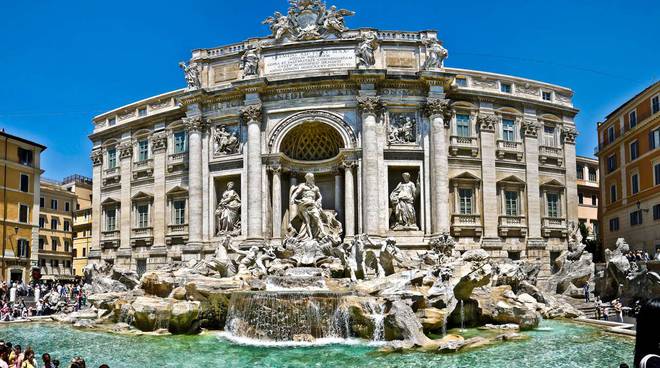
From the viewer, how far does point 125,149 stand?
42531 millimetres

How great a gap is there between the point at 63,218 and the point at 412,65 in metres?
45.1

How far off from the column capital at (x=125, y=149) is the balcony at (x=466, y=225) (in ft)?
75.2

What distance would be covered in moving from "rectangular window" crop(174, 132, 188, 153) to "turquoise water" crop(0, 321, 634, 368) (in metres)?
18.5

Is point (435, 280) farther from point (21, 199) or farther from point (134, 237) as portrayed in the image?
point (21, 199)

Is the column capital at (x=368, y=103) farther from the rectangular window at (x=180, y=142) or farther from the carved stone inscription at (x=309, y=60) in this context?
the rectangular window at (x=180, y=142)

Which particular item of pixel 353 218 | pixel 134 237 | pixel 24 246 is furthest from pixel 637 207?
pixel 24 246

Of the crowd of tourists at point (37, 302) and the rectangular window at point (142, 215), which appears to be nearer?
the crowd of tourists at point (37, 302)

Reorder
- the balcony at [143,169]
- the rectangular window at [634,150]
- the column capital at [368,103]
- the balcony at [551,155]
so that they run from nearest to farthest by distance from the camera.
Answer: the column capital at [368,103], the balcony at [551,155], the rectangular window at [634,150], the balcony at [143,169]

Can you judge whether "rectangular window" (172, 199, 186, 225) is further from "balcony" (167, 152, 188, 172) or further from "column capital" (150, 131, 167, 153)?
"column capital" (150, 131, 167, 153)

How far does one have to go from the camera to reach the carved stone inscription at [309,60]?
35.6 m

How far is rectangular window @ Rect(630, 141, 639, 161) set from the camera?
4097cm

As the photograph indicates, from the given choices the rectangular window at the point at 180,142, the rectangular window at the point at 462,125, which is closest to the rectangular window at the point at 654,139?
the rectangular window at the point at 462,125

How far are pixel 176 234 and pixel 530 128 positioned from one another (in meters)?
23.7

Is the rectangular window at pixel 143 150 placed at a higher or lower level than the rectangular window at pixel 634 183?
higher
